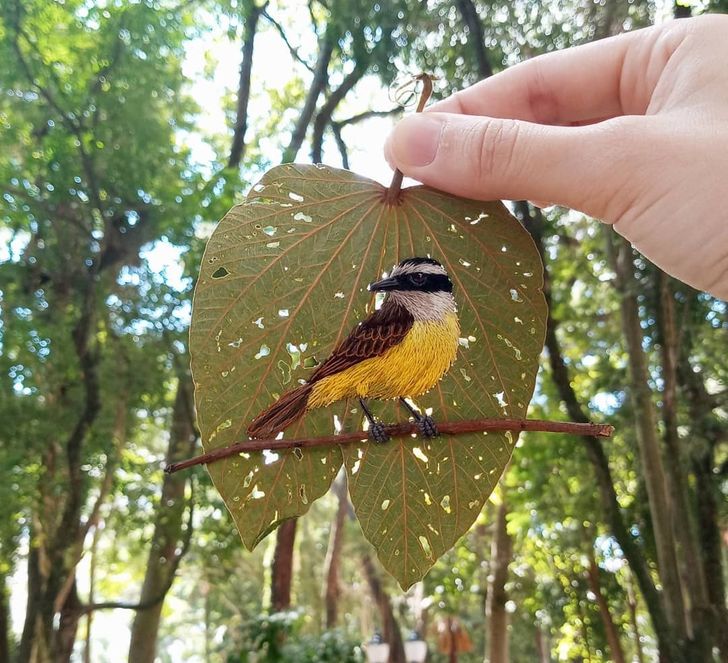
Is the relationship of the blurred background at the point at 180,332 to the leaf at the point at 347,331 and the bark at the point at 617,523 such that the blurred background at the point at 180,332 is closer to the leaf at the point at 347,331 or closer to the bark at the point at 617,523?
the bark at the point at 617,523

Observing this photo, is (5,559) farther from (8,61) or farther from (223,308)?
(223,308)

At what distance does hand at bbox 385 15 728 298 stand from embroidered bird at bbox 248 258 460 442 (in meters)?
0.10

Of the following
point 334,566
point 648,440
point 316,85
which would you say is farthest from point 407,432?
point 334,566

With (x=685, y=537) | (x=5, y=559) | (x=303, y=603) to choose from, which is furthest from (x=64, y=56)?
(x=303, y=603)

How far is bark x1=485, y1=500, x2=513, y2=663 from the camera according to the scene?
2.47 meters

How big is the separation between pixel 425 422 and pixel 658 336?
168 cm

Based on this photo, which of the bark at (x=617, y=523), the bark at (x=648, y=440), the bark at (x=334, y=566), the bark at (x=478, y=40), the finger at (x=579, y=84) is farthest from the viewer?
the bark at (x=334, y=566)

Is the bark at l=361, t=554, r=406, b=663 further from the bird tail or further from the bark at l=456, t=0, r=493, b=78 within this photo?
the bird tail

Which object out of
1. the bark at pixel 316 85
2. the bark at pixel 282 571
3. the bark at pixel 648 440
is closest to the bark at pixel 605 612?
the bark at pixel 648 440

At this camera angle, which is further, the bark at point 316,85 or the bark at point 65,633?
the bark at point 316,85

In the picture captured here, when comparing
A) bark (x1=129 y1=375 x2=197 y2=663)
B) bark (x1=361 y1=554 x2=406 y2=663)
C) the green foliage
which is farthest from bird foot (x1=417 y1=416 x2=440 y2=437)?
bark (x1=361 y1=554 x2=406 y2=663)

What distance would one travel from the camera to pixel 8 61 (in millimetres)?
2143

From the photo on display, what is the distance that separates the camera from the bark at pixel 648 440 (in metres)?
1.62

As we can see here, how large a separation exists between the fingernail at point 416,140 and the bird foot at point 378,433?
234 millimetres
